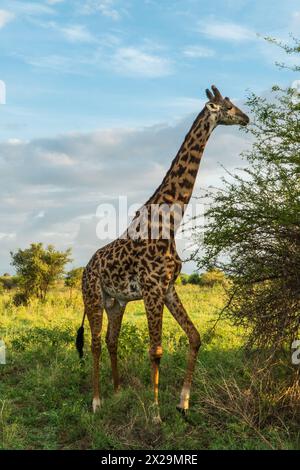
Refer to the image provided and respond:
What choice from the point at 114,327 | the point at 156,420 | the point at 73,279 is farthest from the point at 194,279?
the point at 156,420

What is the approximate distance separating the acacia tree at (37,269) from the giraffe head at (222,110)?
12858mm

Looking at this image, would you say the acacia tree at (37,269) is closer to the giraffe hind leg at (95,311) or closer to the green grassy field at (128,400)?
the green grassy field at (128,400)

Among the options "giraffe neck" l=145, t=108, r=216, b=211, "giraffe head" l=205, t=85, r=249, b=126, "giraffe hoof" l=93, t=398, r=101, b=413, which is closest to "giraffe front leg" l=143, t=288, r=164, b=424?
"giraffe hoof" l=93, t=398, r=101, b=413

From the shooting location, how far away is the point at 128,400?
766cm

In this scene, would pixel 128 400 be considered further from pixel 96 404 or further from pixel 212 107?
pixel 212 107

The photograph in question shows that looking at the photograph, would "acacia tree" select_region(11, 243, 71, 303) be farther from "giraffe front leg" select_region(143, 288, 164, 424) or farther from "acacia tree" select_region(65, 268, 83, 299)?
"giraffe front leg" select_region(143, 288, 164, 424)

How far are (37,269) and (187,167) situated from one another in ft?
43.5

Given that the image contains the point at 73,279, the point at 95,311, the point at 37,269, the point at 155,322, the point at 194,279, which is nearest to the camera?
the point at 155,322

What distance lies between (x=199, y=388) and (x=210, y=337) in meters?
3.27

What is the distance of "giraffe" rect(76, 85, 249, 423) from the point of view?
23.8 ft

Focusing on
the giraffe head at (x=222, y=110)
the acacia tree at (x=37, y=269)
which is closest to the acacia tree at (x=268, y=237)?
the giraffe head at (x=222, y=110)

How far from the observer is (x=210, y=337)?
11367 millimetres

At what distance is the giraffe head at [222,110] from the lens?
7703mm
